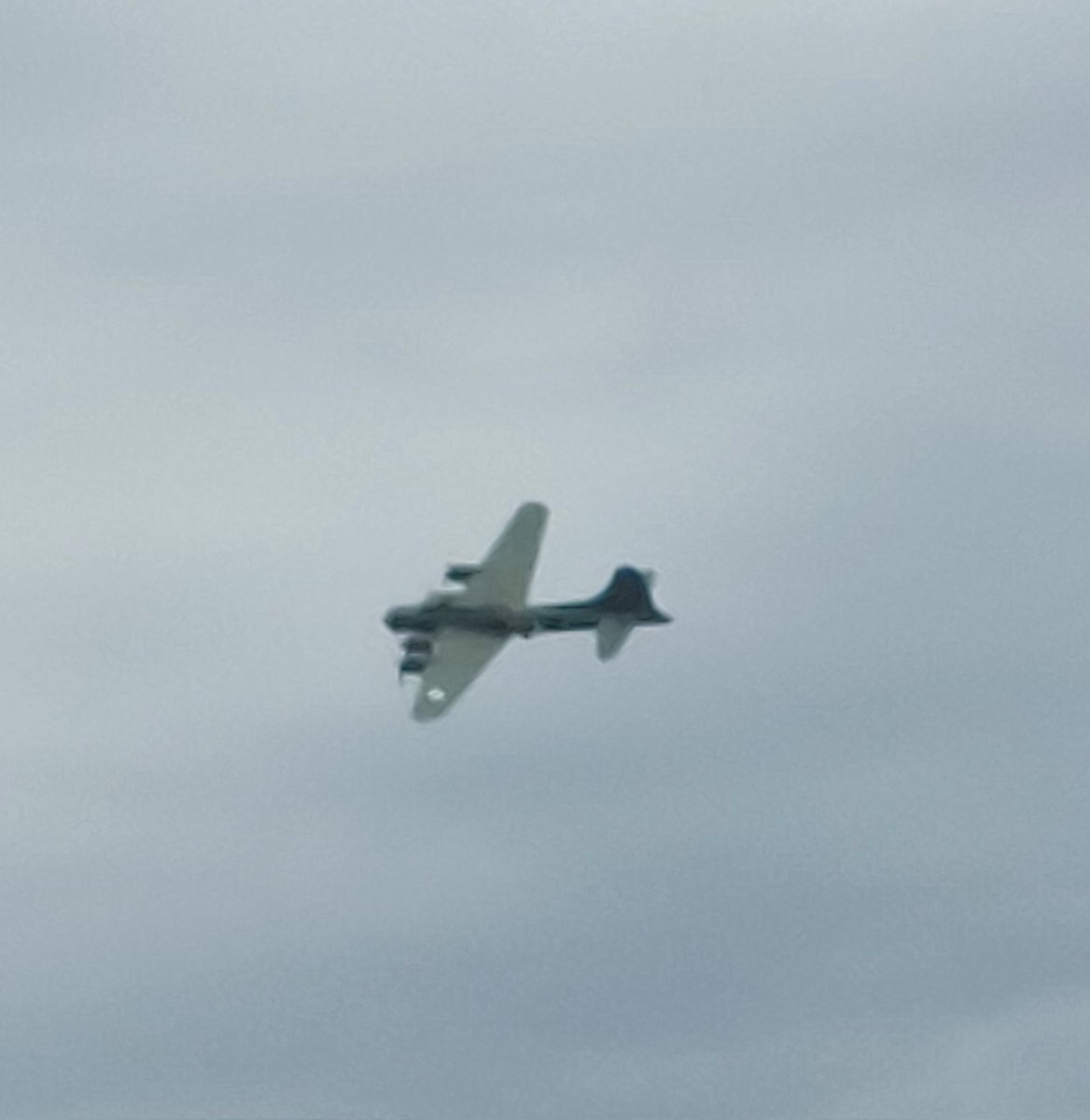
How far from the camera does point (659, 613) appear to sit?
592ft

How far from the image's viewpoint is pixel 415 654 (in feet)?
556

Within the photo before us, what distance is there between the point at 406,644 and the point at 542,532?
17.5 m

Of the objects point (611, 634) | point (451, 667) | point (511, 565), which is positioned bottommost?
point (451, 667)

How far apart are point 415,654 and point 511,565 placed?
47.5 feet

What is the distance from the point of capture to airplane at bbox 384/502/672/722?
6624 inches

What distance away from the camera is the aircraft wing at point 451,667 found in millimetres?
164000

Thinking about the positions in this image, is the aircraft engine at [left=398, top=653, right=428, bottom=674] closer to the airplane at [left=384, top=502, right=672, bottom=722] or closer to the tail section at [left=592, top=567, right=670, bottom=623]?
the airplane at [left=384, top=502, right=672, bottom=722]

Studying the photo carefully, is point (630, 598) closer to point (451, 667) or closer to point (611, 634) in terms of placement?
point (611, 634)

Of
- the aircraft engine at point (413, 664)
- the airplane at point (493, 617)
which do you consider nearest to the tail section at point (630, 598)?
the airplane at point (493, 617)

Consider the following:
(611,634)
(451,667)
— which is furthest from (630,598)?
(451,667)

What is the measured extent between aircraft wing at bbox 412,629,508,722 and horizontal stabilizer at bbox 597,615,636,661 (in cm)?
530

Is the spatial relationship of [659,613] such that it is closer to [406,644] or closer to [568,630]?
[568,630]

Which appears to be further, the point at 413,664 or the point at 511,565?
the point at 511,565

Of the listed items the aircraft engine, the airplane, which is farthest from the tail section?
the aircraft engine
